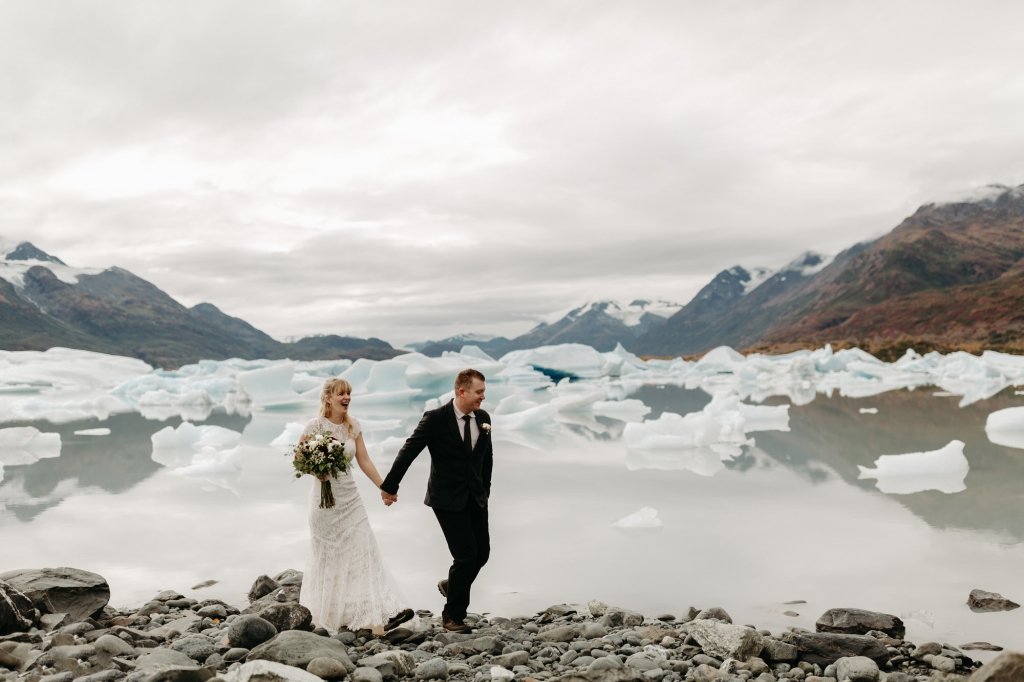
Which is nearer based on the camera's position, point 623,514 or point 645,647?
point 645,647

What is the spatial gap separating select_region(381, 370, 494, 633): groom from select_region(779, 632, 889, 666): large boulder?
201cm

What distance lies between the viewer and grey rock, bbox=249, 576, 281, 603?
6.41 metres

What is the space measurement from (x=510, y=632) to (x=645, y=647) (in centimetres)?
91

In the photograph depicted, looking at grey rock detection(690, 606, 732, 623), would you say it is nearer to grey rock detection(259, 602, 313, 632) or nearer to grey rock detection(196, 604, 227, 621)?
grey rock detection(259, 602, 313, 632)

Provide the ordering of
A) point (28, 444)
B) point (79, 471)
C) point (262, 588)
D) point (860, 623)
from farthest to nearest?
point (28, 444) → point (79, 471) → point (262, 588) → point (860, 623)

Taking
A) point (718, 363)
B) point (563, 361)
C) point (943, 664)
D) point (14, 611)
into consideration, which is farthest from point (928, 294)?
point (14, 611)

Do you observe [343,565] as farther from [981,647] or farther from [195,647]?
[981,647]

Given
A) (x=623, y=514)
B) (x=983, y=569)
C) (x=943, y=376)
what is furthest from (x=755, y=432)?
(x=943, y=376)

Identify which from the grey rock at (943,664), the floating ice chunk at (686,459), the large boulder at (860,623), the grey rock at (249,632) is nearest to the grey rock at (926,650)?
the grey rock at (943,664)

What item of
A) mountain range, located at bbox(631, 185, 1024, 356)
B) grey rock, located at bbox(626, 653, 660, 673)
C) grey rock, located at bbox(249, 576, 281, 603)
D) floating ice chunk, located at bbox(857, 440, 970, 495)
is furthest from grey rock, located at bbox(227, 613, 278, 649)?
mountain range, located at bbox(631, 185, 1024, 356)

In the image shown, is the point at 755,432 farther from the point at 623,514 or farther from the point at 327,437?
the point at 327,437

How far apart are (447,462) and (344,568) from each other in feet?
3.10

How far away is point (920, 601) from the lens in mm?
6117

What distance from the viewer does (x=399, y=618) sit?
17.3 feet
